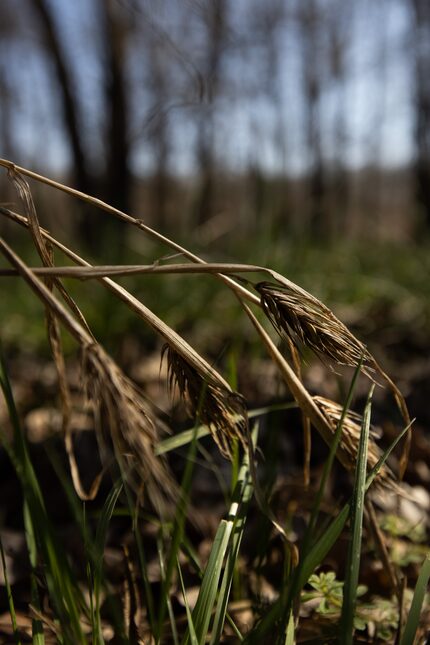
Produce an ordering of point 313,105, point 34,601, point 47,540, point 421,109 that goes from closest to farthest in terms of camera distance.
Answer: point 47,540 → point 34,601 → point 421,109 → point 313,105

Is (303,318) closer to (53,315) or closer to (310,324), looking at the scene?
(310,324)

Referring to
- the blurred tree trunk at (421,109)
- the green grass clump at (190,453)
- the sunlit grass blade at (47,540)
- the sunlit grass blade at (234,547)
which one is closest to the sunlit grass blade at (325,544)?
the green grass clump at (190,453)

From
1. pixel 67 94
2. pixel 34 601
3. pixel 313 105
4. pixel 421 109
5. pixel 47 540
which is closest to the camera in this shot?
pixel 47 540

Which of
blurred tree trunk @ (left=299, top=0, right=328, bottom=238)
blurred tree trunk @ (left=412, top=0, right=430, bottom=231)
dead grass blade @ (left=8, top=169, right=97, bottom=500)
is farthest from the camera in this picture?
blurred tree trunk @ (left=299, top=0, right=328, bottom=238)

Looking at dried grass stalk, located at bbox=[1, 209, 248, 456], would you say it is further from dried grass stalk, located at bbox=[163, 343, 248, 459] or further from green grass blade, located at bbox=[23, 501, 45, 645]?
green grass blade, located at bbox=[23, 501, 45, 645]

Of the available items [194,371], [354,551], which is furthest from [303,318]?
[354,551]

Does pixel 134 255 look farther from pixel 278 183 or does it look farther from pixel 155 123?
pixel 155 123

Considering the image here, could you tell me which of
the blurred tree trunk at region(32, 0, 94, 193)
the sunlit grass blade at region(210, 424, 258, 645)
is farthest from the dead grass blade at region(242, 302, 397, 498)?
the blurred tree trunk at region(32, 0, 94, 193)
